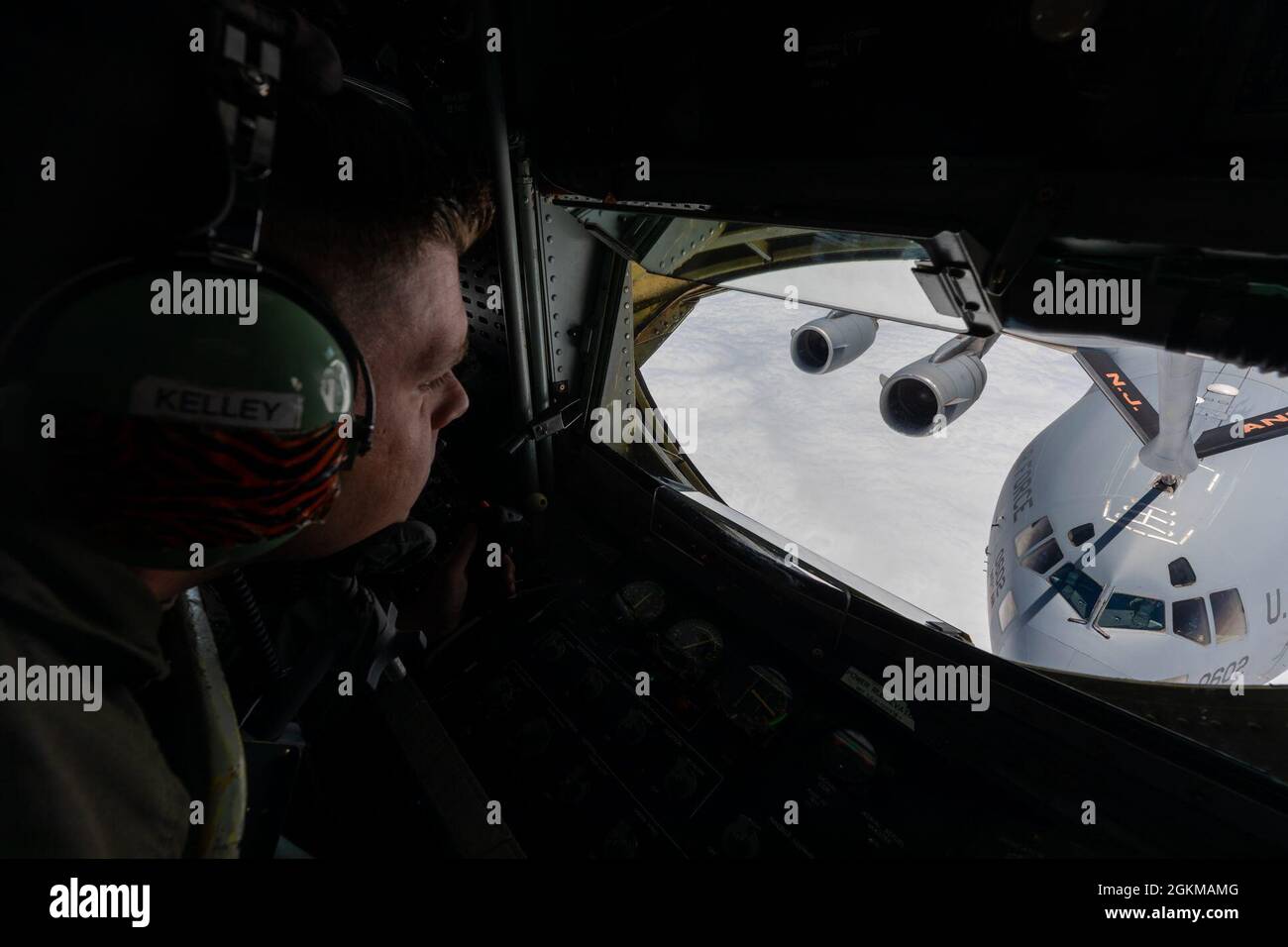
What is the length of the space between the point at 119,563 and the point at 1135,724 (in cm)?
173

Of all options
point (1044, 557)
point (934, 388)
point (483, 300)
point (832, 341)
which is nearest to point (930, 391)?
point (934, 388)

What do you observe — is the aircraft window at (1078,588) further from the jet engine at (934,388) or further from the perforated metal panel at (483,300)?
the perforated metal panel at (483,300)

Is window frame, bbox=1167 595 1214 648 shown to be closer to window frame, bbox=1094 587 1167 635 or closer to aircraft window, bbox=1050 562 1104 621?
window frame, bbox=1094 587 1167 635

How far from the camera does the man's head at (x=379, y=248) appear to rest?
616 mm

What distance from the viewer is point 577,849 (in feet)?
4.14

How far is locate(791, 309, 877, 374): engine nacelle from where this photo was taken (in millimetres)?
3486

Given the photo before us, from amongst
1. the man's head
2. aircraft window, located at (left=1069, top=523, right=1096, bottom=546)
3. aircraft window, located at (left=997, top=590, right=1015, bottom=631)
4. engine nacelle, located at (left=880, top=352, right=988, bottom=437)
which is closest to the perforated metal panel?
the man's head

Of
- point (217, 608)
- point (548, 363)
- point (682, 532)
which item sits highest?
point (548, 363)

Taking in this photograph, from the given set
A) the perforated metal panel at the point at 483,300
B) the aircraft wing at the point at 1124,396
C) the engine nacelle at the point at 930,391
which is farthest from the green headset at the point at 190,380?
the aircraft wing at the point at 1124,396

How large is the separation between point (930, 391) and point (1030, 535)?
2.24 m

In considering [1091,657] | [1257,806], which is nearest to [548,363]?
[1257,806]

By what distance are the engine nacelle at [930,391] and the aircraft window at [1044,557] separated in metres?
1.81

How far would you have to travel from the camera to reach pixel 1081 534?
4.36 meters
